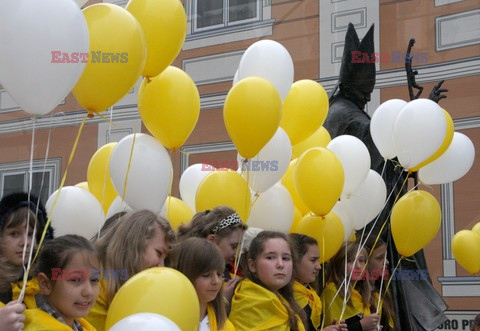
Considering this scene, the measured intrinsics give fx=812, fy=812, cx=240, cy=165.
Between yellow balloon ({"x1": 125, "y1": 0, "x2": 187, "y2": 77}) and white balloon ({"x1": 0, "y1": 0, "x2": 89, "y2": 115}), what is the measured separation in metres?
0.70

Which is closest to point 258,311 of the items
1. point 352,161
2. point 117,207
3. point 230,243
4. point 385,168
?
point 230,243

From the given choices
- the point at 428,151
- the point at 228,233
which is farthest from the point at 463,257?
the point at 228,233

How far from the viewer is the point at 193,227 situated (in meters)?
3.34

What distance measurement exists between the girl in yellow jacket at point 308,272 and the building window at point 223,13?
5542 millimetres

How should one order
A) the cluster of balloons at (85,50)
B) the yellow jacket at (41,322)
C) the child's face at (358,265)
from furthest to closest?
the child's face at (358,265) < the cluster of balloons at (85,50) < the yellow jacket at (41,322)

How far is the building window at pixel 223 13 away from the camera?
29.4 ft

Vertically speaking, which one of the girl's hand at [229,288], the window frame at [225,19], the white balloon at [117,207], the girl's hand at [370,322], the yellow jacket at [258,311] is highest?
the window frame at [225,19]

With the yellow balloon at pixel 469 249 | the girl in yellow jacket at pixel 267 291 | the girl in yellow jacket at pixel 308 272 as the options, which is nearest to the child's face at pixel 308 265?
the girl in yellow jacket at pixel 308 272

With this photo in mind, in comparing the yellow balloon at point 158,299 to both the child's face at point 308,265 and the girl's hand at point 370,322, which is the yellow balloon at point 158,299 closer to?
the child's face at point 308,265

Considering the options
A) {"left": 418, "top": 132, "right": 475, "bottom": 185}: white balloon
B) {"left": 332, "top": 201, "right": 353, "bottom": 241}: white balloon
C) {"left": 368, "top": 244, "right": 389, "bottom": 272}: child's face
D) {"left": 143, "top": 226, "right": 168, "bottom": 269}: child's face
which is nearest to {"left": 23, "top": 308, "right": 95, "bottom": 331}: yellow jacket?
{"left": 143, "top": 226, "right": 168, "bottom": 269}: child's face

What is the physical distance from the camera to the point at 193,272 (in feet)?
9.11

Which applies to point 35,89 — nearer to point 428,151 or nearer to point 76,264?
point 76,264

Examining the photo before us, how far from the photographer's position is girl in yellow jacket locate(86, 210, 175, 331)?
2684 millimetres

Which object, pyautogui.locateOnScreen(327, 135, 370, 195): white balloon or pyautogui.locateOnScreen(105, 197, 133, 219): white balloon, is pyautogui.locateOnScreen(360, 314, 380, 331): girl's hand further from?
pyautogui.locateOnScreen(105, 197, 133, 219): white balloon
